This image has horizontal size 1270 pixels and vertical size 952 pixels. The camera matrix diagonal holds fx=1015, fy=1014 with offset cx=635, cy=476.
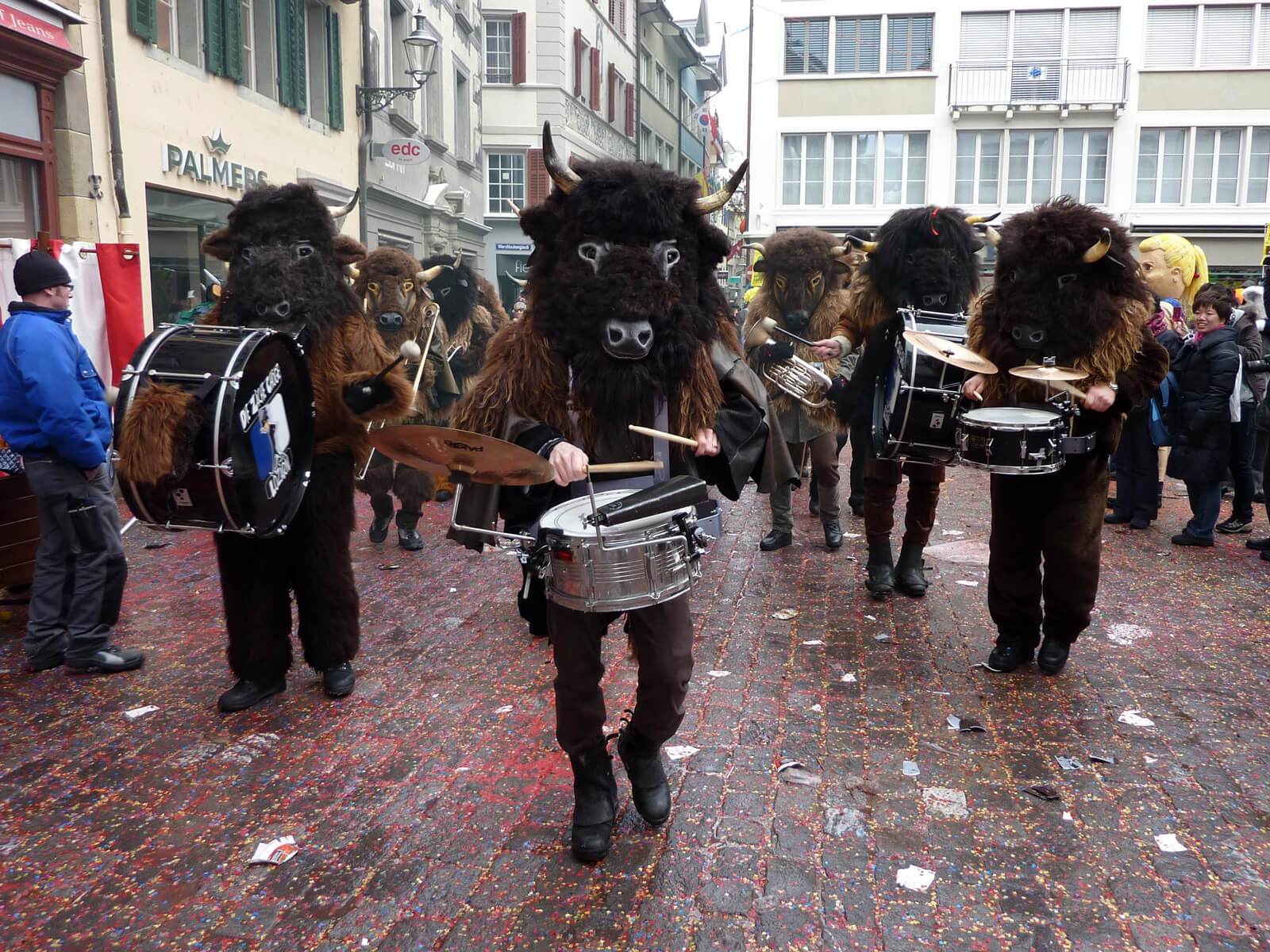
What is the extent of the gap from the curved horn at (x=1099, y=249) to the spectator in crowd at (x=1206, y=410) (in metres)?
4.21

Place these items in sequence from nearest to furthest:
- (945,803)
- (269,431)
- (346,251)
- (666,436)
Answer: (666,436), (945,803), (269,431), (346,251)

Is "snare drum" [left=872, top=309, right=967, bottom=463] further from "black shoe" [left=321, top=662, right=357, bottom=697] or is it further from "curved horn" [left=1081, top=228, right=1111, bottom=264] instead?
"black shoe" [left=321, top=662, right=357, bottom=697]

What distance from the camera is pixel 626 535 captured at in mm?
3033

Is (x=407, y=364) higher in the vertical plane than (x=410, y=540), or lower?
higher

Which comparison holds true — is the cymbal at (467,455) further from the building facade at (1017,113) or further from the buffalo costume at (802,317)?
the building facade at (1017,113)

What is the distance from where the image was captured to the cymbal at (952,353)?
450 centimetres

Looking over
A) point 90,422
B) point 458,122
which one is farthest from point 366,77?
point 90,422

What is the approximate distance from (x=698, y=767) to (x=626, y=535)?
1.43 metres

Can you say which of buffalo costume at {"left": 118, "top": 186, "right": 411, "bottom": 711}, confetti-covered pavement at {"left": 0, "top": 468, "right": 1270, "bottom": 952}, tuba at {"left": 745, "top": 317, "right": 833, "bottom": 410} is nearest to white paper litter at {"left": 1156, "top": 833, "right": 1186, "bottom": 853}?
confetti-covered pavement at {"left": 0, "top": 468, "right": 1270, "bottom": 952}

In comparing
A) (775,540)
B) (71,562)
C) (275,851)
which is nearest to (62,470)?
(71,562)

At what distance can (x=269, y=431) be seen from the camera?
13.7 feet

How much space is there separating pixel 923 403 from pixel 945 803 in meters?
2.28

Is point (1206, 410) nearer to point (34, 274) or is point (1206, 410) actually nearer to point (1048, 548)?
point (1048, 548)

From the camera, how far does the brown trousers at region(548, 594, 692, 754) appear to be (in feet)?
10.9
